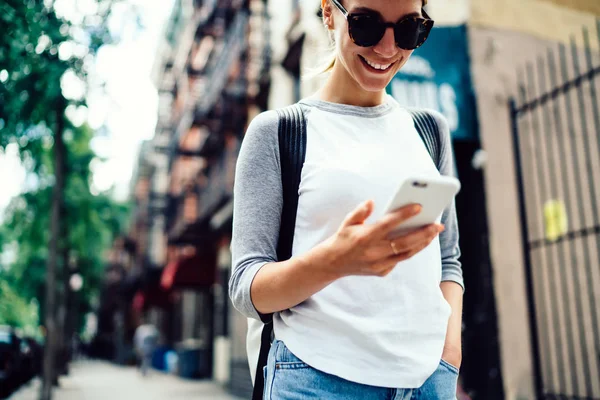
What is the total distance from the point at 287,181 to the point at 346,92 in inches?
12.7

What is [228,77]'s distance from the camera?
18.0 metres

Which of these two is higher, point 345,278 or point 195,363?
point 345,278

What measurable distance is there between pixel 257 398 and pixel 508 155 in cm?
752

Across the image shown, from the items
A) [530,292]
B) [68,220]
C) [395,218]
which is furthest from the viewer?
[68,220]

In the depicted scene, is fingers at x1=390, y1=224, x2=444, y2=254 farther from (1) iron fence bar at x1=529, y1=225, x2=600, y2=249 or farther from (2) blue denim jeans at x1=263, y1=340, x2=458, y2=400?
(1) iron fence bar at x1=529, y1=225, x2=600, y2=249

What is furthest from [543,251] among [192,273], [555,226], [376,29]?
[192,273]

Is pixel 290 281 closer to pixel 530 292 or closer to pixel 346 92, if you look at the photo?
pixel 346 92

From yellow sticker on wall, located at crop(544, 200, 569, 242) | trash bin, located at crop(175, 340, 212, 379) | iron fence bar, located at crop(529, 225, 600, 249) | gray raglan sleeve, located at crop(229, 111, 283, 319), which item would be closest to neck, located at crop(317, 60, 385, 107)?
gray raglan sleeve, located at crop(229, 111, 283, 319)

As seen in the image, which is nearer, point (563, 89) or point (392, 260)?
point (392, 260)

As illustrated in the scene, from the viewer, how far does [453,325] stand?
155 centimetres

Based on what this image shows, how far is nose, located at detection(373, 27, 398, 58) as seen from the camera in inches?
58.3

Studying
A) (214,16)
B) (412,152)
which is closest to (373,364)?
(412,152)

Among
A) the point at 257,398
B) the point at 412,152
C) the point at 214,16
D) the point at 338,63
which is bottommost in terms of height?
the point at 257,398

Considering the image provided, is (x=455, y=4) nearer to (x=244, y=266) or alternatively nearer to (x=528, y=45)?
(x=528, y=45)
